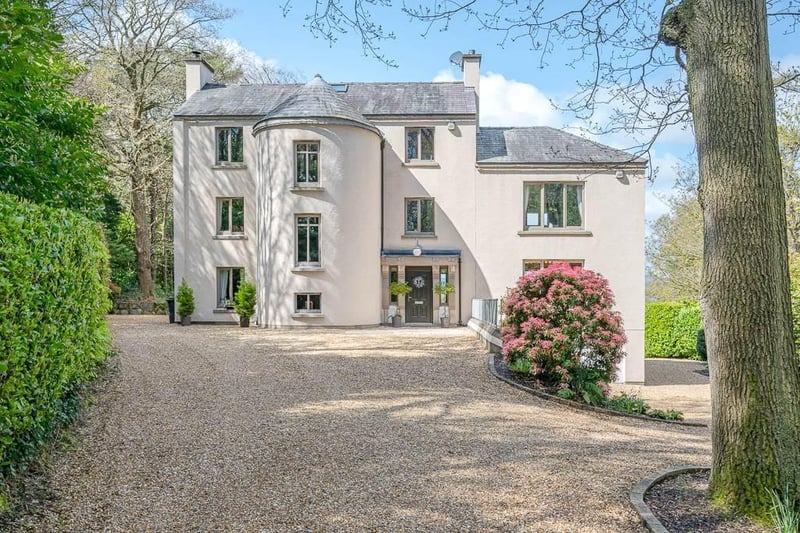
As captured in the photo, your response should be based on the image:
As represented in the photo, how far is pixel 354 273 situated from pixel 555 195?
330 inches

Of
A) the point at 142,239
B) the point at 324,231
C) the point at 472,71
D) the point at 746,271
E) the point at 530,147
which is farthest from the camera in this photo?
the point at 142,239

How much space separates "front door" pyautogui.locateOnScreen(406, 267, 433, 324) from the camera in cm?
2212

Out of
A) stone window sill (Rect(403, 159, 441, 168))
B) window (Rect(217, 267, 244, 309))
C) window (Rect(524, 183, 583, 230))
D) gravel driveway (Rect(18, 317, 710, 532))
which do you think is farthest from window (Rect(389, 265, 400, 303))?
gravel driveway (Rect(18, 317, 710, 532))

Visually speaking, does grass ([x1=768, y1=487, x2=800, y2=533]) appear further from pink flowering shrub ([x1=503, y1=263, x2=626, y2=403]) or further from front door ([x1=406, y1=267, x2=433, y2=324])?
front door ([x1=406, y1=267, x2=433, y2=324])

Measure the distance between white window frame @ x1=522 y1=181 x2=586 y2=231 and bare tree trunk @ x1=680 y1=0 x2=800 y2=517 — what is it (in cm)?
1740

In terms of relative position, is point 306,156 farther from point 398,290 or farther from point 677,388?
point 677,388

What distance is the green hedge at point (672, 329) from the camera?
25359 millimetres

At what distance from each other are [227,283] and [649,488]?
1960 cm

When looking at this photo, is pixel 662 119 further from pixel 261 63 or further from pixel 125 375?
pixel 261 63

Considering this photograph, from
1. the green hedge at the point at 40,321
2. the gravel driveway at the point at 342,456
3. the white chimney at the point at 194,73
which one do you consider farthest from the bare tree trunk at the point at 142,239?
the green hedge at the point at 40,321

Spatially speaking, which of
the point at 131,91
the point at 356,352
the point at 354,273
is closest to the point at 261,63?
the point at 131,91

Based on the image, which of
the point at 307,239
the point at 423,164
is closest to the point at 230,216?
the point at 307,239

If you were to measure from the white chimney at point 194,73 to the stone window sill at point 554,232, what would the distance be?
14.6m

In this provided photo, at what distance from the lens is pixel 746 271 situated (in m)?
4.46
